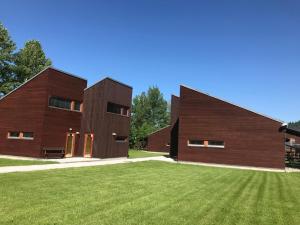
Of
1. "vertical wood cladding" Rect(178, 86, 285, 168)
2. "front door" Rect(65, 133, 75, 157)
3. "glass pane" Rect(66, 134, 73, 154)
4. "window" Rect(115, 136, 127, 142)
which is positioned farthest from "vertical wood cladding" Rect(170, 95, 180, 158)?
"glass pane" Rect(66, 134, 73, 154)

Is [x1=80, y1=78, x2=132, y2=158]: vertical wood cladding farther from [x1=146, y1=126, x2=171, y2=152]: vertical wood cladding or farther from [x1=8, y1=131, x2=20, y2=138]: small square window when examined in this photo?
[x1=146, y1=126, x2=171, y2=152]: vertical wood cladding

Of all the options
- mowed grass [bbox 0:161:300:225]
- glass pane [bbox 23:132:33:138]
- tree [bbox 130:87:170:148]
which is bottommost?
mowed grass [bbox 0:161:300:225]

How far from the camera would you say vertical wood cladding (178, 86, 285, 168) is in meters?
25.9

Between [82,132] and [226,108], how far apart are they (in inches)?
519

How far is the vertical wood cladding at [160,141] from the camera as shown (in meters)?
51.6

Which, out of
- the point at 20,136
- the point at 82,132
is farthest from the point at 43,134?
the point at 82,132

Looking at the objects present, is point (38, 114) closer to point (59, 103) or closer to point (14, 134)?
point (59, 103)

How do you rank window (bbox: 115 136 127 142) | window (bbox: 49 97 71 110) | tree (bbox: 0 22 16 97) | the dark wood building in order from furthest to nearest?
tree (bbox: 0 22 16 97) → window (bbox: 115 136 127 142) → window (bbox: 49 97 71 110) → the dark wood building

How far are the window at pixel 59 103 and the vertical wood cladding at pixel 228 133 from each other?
34.3ft

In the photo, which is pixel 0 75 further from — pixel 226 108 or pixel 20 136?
pixel 226 108

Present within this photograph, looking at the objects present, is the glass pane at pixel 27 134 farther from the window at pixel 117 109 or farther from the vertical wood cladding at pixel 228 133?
the vertical wood cladding at pixel 228 133

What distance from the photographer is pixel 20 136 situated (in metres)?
25.4

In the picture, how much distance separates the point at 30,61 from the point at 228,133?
119 ft

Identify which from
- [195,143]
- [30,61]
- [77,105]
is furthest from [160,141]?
[77,105]
